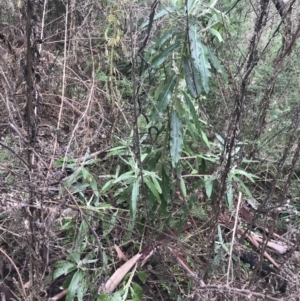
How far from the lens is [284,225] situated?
8.90 ft

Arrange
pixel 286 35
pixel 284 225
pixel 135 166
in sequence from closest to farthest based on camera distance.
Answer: pixel 135 166
pixel 286 35
pixel 284 225

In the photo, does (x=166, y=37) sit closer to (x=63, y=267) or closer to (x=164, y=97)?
(x=164, y=97)

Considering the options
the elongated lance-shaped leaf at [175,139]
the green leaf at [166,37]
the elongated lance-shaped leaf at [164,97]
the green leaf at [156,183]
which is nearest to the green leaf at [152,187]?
the green leaf at [156,183]

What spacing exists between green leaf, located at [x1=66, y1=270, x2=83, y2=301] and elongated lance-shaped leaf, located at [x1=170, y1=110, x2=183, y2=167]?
2.44 feet

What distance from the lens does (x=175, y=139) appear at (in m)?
1.99

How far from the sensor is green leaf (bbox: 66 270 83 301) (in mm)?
1911

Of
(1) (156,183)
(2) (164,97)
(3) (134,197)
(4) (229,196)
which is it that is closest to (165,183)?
(1) (156,183)

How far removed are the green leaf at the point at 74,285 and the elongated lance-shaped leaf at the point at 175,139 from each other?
74 cm

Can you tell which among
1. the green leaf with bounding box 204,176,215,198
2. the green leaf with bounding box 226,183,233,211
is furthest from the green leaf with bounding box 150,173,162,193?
the green leaf with bounding box 226,183,233,211

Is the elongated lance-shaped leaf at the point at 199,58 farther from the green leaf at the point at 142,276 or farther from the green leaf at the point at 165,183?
the green leaf at the point at 142,276

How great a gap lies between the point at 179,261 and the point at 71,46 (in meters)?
2.15

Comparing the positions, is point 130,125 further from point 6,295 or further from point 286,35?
point 6,295

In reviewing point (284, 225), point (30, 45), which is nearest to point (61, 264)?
point (30, 45)

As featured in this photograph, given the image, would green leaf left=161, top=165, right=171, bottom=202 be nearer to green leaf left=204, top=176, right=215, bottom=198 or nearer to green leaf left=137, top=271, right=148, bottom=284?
green leaf left=204, top=176, right=215, bottom=198
